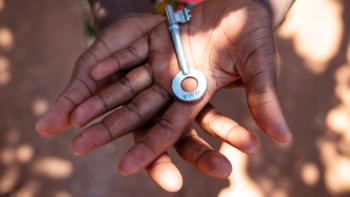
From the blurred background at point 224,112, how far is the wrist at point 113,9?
633 mm

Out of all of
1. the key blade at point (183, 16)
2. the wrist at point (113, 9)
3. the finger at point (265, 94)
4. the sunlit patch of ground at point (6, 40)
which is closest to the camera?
the finger at point (265, 94)

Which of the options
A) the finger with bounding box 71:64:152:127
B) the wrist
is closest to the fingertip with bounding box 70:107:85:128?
the finger with bounding box 71:64:152:127

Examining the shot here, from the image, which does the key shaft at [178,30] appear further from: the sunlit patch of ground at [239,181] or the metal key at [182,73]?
the sunlit patch of ground at [239,181]

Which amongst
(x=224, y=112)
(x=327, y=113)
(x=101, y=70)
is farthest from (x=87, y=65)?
(x=327, y=113)

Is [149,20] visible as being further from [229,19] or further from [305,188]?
[305,188]

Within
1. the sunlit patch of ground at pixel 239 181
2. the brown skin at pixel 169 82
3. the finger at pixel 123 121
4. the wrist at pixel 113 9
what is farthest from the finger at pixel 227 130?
the sunlit patch of ground at pixel 239 181

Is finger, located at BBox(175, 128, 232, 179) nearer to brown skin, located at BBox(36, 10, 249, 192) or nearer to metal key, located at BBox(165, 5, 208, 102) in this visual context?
brown skin, located at BBox(36, 10, 249, 192)

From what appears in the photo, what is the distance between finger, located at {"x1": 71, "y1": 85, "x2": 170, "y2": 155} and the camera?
150cm

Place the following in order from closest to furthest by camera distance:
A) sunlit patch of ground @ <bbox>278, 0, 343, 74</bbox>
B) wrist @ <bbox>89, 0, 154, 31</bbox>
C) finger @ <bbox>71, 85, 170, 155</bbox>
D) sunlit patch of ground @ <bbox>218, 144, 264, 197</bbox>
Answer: finger @ <bbox>71, 85, 170, 155</bbox>
wrist @ <bbox>89, 0, 154, 31</bbox>
sunlit patch of ground @ <bbox>218, 144, 264, 197</bbox>
sunlit patch of ground @ <bbox>278, 0, 343, 74</bbox>

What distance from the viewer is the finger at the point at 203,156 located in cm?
147

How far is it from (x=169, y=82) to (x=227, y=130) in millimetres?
307

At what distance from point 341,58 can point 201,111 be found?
1423 millimetres

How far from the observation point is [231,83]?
5.74ft

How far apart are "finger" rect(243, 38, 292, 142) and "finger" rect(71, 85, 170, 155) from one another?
1.11ft
